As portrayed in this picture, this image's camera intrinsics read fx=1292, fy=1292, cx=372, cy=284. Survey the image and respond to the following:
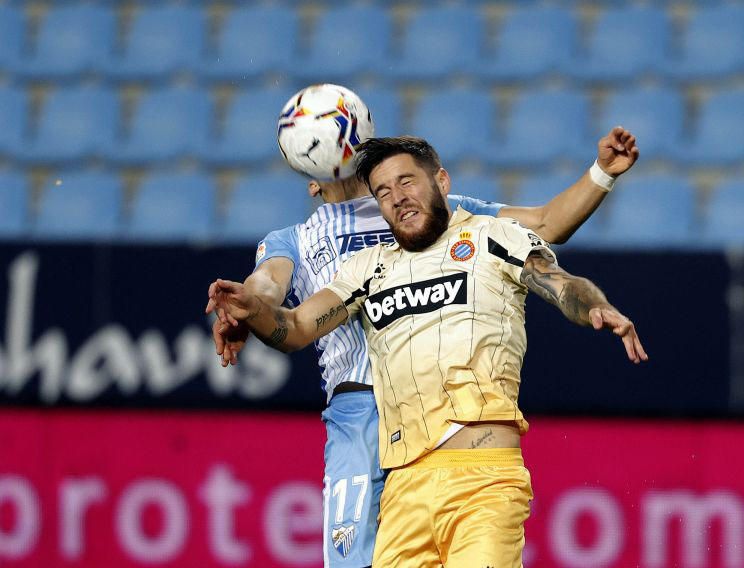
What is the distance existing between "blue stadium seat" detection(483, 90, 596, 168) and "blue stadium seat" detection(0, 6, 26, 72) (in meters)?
3.57

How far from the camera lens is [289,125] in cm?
456

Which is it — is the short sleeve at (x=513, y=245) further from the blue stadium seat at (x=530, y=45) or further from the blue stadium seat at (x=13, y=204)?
the blue stadium seat at (x=13, y=204)

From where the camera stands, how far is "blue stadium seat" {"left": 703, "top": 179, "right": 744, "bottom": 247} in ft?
26.8

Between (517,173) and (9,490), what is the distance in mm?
3955

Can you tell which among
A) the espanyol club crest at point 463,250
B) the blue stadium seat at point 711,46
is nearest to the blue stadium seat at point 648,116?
the blue stadium seat at point 711,46

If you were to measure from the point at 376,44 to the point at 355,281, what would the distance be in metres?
5.37

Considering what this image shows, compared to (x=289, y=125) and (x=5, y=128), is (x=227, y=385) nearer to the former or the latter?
(x=289, y=125)

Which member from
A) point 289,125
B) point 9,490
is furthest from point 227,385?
point 289,125

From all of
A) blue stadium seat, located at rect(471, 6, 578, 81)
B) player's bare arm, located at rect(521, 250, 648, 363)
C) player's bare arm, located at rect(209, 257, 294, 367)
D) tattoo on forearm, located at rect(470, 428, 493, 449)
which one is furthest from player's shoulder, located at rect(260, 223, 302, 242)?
blue stadium seat, located at rect(471, 6, 578, 81)

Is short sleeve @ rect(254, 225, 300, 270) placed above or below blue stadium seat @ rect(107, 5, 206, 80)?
below

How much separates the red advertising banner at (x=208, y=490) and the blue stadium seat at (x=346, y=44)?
3544 mm

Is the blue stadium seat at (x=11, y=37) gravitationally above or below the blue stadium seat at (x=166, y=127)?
above

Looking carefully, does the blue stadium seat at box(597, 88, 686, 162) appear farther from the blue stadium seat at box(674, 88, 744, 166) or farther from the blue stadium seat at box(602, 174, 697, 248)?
the blue stadium seat at box(602, 174, 697, 248)

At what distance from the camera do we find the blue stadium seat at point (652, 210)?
8.27 m
